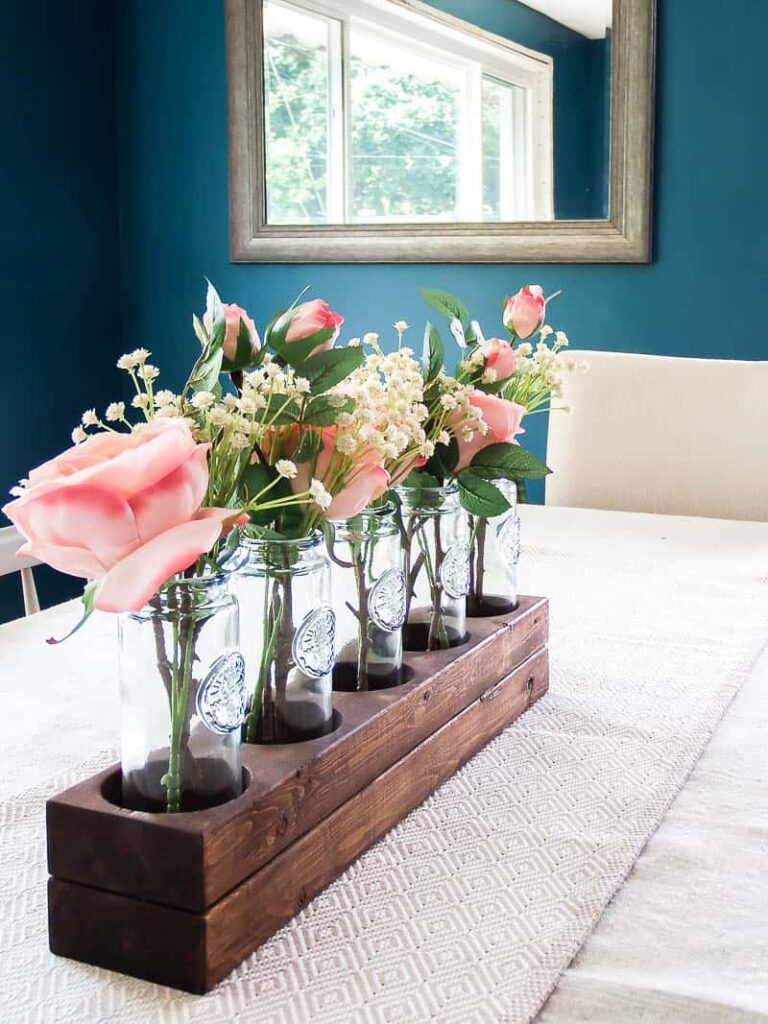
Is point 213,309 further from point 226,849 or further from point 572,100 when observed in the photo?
point 572,100

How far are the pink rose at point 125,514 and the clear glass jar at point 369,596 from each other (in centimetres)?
31

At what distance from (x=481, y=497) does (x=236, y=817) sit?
1.37 ft

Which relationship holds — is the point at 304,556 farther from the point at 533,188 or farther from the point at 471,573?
the point at 533,188

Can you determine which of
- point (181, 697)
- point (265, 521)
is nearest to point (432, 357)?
point (265, 521)

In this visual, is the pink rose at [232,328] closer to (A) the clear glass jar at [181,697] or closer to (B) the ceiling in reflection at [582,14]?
(A) the clear glass jar at [181,697]

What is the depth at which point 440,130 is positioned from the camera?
3260 mm

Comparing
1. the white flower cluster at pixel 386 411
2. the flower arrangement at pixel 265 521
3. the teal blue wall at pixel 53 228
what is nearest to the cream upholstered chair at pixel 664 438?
the flower arrangement at pixel 265 521

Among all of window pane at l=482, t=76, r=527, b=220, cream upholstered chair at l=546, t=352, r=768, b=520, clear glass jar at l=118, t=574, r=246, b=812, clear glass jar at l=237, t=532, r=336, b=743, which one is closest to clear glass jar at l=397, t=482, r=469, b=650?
clear glass jar at l=237, t=532, r=336, b=743

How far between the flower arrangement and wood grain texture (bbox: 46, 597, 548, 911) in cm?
3

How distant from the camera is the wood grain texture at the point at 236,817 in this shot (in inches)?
26.6

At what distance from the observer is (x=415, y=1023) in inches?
26.0

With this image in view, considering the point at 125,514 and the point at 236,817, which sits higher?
the point at 125,514

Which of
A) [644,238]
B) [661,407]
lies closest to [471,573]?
[661,407]

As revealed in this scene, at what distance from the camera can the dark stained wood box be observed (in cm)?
68
